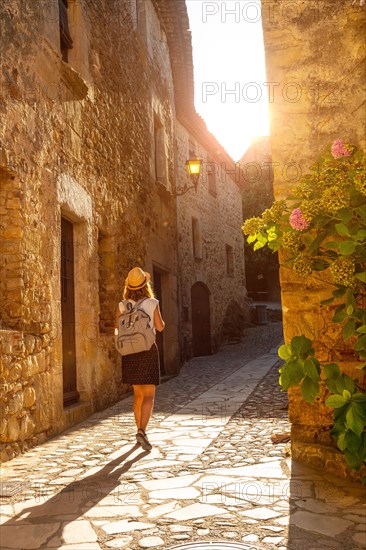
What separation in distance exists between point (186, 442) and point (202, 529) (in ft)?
6.47

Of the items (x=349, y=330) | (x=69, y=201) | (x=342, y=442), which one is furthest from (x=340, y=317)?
(x=69, y=201)

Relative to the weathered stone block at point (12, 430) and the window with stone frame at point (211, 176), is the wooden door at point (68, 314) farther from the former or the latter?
the window with stone frame at point (211, 176)

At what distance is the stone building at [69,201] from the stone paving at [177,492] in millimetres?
646

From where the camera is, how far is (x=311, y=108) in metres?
3.68

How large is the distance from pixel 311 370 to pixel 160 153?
8.76 m

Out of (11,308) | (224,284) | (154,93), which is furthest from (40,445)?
(224,284)

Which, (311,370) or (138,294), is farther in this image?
(138,294)

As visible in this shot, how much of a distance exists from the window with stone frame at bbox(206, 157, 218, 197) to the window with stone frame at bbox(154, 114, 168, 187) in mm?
4887

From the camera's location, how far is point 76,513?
2900 mm

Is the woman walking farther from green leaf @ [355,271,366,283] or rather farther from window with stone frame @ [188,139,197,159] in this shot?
window with stone frame @ [188,139,197,159]

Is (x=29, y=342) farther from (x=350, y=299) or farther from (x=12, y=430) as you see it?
(x=350, y=299)

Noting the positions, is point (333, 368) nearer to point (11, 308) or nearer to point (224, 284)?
point (11, 308)

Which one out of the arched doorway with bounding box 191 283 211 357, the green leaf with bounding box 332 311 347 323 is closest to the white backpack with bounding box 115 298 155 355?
the green leaf with bounding box 332 311 347 323

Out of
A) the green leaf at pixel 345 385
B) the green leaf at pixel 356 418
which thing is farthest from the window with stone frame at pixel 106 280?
the green leaf at pixel 356 418
